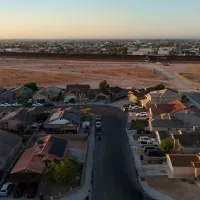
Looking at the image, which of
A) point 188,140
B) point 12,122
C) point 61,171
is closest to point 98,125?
point 12,122

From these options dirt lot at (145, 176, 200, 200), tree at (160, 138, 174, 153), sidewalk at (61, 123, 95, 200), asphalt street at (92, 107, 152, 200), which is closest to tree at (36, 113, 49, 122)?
asphalt street at (92, 107, 152, 200)

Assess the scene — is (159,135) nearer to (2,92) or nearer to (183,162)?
(183,162)

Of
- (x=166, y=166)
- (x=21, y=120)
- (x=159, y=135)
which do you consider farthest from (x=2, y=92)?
(x=166, y=166)

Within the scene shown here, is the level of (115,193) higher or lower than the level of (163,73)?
higher

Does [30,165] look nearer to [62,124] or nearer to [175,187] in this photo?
[62,124]

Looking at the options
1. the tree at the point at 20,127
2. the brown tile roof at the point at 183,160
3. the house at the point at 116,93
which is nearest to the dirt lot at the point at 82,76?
the house at the point at 116,93

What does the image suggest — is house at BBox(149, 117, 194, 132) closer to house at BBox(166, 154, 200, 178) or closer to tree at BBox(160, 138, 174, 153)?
tree at BBox(160, 138, 174, 153)
